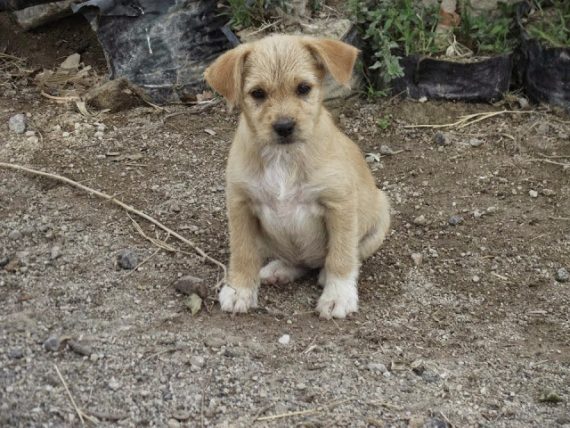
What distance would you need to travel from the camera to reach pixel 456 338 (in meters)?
5.09

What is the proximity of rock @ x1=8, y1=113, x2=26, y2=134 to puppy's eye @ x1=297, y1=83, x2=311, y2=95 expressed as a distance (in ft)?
12.3

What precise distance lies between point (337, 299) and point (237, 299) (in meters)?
0.67

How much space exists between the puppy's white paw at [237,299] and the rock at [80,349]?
1022 millimetres

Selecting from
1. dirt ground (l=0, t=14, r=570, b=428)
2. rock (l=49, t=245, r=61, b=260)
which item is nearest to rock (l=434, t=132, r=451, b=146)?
dirt ground (l=0, t=14, r=570, b=428)

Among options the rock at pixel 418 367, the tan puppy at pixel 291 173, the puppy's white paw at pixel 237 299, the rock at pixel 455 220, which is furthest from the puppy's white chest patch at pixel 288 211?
the rock at pixel 455 220

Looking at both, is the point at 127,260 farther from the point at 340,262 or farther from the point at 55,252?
the point at 340,262

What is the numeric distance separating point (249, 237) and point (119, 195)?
1847mm

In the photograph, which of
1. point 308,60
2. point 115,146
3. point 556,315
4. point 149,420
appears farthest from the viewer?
point 115,146

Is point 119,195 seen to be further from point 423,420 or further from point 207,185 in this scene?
point 423,420

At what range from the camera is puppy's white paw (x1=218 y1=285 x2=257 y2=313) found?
17.4 feet

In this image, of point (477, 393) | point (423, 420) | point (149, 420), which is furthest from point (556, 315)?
point (149, 420)

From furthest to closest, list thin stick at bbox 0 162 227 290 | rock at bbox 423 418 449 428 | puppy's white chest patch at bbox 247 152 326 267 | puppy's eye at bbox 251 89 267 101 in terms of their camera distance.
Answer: thin stick at bbox 0 162 227 290 → puppy's white chest patch at bbox 247 152 326 267 → puppy's eye at bbox 251 89 267 101 → rock at bbox 423 418 449 428

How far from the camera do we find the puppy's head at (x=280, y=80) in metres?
4.81

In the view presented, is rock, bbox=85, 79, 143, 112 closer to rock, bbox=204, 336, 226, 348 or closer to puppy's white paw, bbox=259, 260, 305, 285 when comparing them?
puppy's white paw, bbox=259, 260, 305, 285
